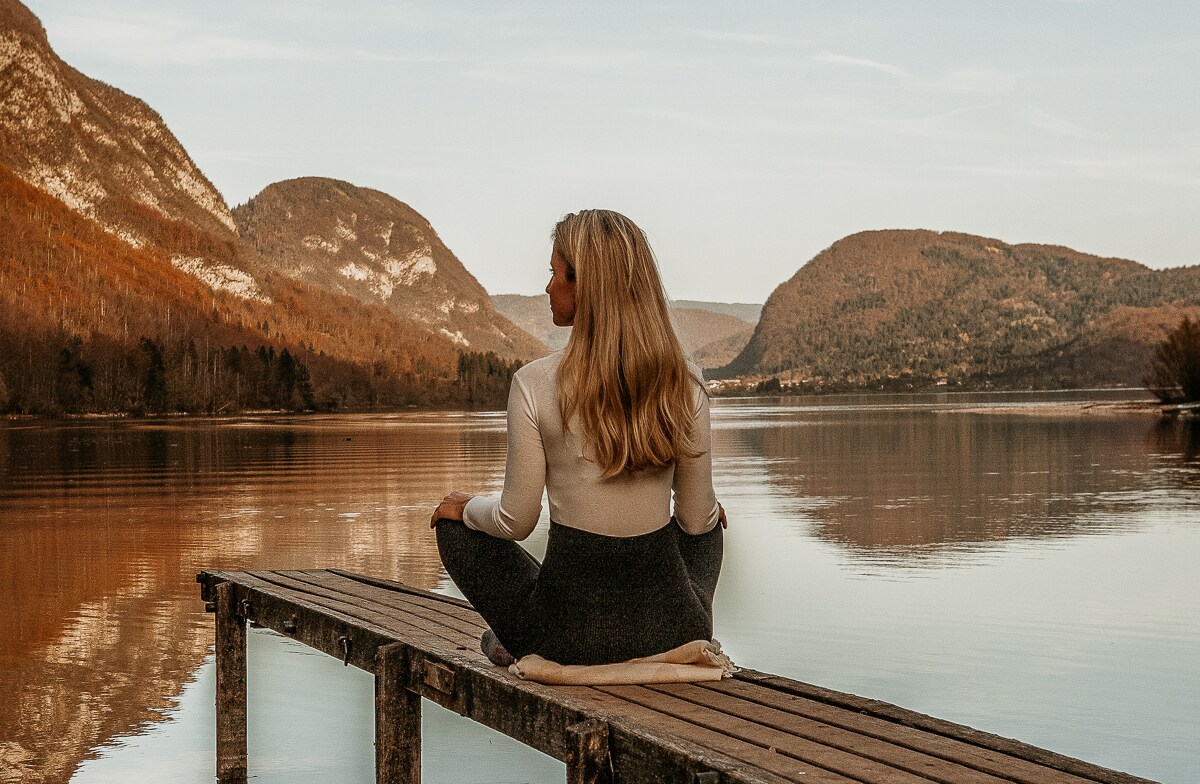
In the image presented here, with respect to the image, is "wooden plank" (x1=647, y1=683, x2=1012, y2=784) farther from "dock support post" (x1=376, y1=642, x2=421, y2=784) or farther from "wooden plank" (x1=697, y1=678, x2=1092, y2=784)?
"dock support post" (x1=376, y1=642, x2=421, y2=784)

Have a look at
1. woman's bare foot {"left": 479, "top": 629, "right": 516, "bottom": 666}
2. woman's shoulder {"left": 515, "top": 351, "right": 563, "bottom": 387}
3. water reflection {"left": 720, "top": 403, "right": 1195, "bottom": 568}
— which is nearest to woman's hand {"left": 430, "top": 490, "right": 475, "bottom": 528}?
woman's bare foot {"left": 479, "top": 629, "right": 516, "bottom": 666}

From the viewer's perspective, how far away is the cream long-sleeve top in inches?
205

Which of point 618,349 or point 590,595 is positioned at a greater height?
point 618,349

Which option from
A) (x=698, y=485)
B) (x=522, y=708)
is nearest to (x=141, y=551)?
(x=522, y=708)

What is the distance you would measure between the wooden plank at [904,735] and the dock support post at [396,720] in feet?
6.01

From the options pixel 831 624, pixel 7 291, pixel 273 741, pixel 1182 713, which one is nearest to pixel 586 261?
pixel 273 741

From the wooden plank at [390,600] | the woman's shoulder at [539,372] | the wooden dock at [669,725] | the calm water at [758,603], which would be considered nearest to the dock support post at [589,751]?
the wooden dock at [669,725]

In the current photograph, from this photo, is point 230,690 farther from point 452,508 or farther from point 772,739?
point 772,739

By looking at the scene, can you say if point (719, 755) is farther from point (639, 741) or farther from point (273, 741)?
point (273, 741)

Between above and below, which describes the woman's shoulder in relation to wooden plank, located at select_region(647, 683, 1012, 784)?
above

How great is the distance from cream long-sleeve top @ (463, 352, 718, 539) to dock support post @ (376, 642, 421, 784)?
59.1 inches

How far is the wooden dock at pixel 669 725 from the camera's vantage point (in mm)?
4359

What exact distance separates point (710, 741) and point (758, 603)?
38.9 ft

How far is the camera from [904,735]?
479cm
